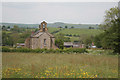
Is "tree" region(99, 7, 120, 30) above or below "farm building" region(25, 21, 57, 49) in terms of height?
above

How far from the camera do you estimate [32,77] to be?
7.52 m

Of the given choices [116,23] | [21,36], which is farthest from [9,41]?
[116,23]

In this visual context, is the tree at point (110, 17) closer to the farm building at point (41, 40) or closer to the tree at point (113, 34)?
the tree at point (113, 34)

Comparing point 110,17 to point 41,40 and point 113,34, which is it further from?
point 41,40

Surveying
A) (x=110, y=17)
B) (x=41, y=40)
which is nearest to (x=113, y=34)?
(x=110, y=17)

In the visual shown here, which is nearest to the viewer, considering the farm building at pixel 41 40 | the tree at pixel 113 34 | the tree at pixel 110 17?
the tree at pixel 113 34

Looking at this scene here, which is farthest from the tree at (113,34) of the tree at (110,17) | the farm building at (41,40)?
the farm building at (41,40)

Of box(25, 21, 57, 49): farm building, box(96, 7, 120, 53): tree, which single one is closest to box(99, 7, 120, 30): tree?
box(96, 7, 120, 53): tree

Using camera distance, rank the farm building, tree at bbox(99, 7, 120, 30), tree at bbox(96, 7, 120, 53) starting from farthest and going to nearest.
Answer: the farm building
tree at bbox(99, 7, 120, 30)
tree at bbox(96, 7, 120, 53)

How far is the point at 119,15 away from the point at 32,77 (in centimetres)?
2572

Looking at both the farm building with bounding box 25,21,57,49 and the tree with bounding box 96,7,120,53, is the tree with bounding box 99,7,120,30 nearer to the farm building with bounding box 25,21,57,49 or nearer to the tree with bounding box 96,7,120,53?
the tree with bounding box 96,7,120,53

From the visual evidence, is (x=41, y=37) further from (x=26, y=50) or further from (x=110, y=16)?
(x=110, y=16)

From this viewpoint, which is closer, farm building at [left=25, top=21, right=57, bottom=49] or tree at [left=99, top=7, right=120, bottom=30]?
tree at [left=99, top=7, right=120, bottom=30]

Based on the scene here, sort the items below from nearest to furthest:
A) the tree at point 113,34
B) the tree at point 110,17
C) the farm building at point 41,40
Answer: the tree at point 113,34 → the tree at point 110,17 → the farm building at point 41,40
